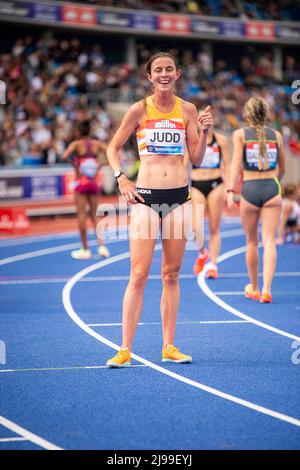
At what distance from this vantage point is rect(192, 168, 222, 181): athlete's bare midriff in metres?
11.7

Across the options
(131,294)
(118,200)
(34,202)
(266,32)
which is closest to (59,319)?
(131,294)

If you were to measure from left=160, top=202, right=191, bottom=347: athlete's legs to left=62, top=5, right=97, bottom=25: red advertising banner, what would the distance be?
87.3 feet

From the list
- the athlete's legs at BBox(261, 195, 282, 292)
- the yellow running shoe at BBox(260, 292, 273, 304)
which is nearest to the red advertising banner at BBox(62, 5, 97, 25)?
the athlete's legs at BBox(261, 195, 282, 292)

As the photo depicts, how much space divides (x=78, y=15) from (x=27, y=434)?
96.0ft

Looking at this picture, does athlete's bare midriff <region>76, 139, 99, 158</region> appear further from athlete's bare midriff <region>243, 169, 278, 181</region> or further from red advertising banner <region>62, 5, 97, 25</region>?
red advertising banner <region>62, 5, 97, 25</region>

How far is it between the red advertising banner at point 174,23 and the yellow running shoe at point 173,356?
97.9ft

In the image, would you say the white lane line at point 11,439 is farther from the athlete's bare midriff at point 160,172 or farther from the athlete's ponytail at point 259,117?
the athlete's ponytail at point 259,117

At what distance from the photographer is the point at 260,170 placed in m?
9.51

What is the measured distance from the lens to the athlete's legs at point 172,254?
→ 257 inches

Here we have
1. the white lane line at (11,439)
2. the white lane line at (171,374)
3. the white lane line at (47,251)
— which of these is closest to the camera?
the white lane line at (11,439)

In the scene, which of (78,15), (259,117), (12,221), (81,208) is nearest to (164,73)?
(259,117)

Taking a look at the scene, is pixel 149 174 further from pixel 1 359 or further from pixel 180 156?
pixel 1 359

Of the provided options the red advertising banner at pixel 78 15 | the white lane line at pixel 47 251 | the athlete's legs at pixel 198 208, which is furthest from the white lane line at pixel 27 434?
the red advertising banner at pixel 78 15

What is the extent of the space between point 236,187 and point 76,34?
1077 inches
